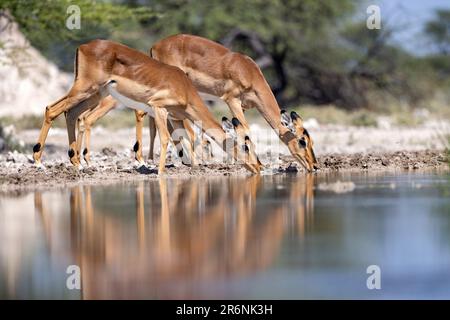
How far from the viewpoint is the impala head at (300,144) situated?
12.1 meters

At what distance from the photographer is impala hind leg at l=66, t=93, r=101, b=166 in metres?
12.4

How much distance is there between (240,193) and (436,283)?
4.32 metres

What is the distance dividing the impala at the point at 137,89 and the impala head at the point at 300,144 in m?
0.62

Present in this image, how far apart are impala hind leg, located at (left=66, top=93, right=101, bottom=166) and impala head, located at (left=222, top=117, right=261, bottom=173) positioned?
1.81m

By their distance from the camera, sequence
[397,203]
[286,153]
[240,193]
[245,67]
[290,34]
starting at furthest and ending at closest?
[290,34] → [286,153] → [245,67] → [240,193] → [397,203]

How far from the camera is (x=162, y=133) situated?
466 inches

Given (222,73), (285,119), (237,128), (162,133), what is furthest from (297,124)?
(162,133)

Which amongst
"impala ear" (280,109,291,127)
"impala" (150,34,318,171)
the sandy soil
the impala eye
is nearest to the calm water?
the sandy soil

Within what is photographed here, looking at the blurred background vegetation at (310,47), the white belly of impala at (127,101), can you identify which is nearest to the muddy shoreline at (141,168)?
the white belly of impala at (127,101)

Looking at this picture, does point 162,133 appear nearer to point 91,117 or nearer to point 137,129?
point 137,129

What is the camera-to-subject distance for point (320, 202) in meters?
8.99

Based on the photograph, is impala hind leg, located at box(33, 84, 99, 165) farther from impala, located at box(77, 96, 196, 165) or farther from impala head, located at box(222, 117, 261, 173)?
impala head, located at box(222, 117, 261, 173)

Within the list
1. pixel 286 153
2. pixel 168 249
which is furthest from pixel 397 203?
pixel 286 153

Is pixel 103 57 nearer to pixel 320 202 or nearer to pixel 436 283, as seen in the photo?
pixel 320 202
